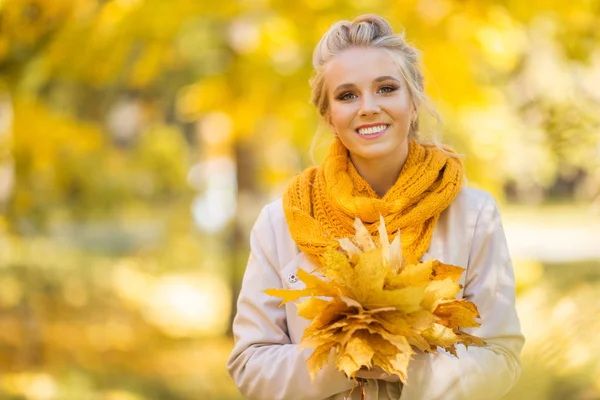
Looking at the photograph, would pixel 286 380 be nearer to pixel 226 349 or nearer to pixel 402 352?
pixel 402 352

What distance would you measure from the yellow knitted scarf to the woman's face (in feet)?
0.35

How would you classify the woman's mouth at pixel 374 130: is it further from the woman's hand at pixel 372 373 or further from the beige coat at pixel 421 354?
the woman's hand at pixel 372 373

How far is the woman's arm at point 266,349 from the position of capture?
7.12 ft

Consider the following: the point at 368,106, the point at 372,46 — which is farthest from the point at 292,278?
the point at 372,46

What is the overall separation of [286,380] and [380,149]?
69 centimetres

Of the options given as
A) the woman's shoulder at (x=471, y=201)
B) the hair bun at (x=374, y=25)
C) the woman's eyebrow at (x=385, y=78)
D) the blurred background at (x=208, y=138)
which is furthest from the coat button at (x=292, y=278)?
the blurred background at (x=208, y=138)

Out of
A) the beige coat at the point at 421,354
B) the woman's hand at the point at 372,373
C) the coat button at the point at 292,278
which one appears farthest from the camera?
the coat button at the point at 292,278

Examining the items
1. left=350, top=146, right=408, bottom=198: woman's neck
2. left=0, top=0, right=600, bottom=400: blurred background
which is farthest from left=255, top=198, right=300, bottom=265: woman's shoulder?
left=0, top=0, right=600, bottom=400: blurred background

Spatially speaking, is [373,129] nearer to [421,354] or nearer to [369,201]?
[369,201]

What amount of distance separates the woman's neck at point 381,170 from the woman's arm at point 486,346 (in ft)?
0.92

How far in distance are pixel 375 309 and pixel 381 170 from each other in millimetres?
682

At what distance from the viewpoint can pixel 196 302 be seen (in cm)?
1026

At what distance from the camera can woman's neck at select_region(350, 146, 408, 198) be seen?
2402 mm

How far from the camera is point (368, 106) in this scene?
224 cm
